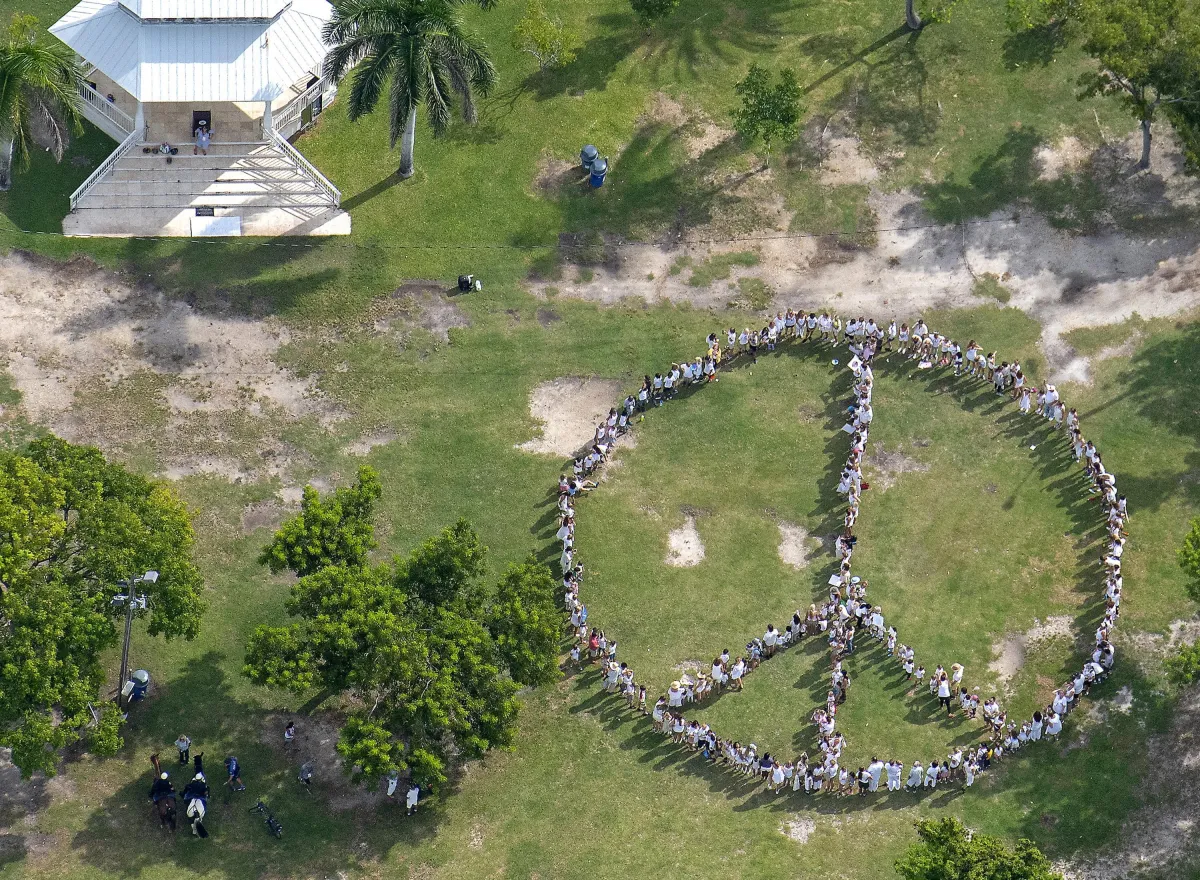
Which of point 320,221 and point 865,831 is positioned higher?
point 320,221

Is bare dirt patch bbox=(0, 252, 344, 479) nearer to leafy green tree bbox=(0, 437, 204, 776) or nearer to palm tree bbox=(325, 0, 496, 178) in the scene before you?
leafy green tree bbox=(0, 437, 204, 776)

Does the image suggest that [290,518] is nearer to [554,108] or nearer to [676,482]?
[676,482]

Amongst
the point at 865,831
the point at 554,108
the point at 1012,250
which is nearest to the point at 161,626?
the point at 865,831

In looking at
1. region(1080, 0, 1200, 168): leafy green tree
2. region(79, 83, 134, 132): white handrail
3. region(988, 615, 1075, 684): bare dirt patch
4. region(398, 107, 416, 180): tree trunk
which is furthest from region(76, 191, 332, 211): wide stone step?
region(988, 615, 1075, 684): bare dirt patch

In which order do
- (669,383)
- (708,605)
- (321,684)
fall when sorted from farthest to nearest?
(669,383) → (708,605) → (321,684)

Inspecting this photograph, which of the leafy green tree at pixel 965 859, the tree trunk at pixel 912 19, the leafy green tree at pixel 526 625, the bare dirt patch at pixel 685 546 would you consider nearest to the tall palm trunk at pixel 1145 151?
the tree trunk at pixel 912 19

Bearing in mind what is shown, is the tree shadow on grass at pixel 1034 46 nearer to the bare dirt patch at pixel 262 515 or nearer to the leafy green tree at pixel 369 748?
the bare dirt patch at pixel 262 515
